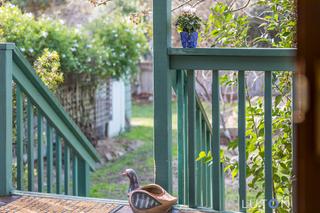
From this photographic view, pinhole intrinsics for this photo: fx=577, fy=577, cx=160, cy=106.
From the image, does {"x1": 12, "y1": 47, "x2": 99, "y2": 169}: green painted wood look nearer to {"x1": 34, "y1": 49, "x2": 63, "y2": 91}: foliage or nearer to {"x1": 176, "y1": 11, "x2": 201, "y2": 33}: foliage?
{"x1": 34, "y1": 49, "x2": 63, "y2": 91}: foliage

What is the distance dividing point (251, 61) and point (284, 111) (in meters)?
0.63

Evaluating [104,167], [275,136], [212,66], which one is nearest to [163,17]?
[212,66]

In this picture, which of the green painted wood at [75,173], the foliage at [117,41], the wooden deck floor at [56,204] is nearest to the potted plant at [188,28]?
the wooden deck floor at [56,204]

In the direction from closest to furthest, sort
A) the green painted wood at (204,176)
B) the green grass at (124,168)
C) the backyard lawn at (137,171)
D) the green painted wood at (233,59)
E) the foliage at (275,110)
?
the green painted wood at (233,59), the foliage at (275,110), the green painted wood at (204,176), the backyard lawn at (137,171), the green grass at (124,168)

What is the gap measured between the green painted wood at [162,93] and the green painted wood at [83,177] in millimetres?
1433

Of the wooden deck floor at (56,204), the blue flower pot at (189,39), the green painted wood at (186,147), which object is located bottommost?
the wooden deck floor at (56,204)

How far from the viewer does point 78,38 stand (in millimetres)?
7352

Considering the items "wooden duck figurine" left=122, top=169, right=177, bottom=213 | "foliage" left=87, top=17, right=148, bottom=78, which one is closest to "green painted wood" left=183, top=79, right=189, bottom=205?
"wooden duck figurine" left=122, top=169, right=177, bottom=213

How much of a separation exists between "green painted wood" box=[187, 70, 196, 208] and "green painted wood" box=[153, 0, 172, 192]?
0.10 metres

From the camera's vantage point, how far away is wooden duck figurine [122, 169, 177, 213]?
2.83 m

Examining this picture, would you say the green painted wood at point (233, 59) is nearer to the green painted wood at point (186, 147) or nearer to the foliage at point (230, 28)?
the green painted wood at point (186, 147)

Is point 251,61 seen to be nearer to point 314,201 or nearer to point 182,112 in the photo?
point 182,112

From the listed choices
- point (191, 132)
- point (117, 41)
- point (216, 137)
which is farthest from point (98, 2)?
point (117, 41)

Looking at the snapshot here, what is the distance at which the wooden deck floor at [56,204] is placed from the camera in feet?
9.89
